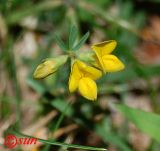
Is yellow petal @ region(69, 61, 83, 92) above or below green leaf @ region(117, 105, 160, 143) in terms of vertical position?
above

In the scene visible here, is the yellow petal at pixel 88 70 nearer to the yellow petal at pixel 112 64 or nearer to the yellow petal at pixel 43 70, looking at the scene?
the yellow petal at pixel 112 64

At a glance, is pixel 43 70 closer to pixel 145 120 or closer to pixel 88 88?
pixel 88 88

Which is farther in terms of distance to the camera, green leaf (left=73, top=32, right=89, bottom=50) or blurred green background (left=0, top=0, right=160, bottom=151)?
blurred green background (left=0, top=0, right=160, bottom=151)

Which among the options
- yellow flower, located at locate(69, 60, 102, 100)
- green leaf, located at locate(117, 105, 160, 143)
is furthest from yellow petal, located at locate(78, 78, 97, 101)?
green leaf, located at locate(117, 105, 160, 143)

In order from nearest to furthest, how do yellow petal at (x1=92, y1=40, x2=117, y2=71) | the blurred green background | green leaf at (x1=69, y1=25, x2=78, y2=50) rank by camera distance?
yellow petal at (x1=92, y1=40, x2=117, y2=71), green leaf at (x1=69, y1=25, x2=78, y2=50), the blurred green background

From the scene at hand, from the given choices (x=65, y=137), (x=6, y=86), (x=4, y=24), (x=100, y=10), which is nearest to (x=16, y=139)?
(x=65, y=137)

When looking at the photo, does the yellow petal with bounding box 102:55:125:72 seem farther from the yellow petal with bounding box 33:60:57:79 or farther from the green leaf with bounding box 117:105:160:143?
the green leaf with bounding box 117:105:160:143

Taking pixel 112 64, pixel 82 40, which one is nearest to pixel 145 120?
pixel 112 64

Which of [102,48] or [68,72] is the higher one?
[102,48]
